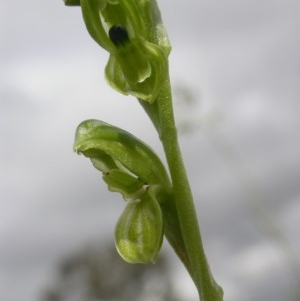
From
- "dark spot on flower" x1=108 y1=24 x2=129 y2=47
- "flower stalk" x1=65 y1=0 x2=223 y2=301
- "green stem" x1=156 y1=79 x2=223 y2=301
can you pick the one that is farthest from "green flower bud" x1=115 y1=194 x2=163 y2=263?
"dark spot on flower" x1=108 y1=24 x2=129 y2=47

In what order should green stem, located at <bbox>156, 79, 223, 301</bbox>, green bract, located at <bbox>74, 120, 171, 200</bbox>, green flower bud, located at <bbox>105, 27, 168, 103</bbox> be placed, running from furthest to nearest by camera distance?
green bract, located at <bbox>74, 120, 171, 200</bbox> → green flower bud, located at <bbox>105, 27, 168, 103</bbox> → green stem, located at <bbox>156, 79, 223, 301</bbox>

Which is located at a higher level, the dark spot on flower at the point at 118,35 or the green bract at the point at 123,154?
the dark spot on flower at the point at 118,35

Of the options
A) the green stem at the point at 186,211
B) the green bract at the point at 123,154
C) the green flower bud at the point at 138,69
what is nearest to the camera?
the green stem at the point at 186,211

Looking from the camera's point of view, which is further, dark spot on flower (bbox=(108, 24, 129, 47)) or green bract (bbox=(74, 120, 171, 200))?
green bract (bbox=(74, 120, 171, 200))

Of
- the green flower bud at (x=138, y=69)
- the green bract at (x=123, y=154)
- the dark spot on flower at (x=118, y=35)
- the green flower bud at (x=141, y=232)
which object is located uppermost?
the dark spot on flower at (x=118, y=35)

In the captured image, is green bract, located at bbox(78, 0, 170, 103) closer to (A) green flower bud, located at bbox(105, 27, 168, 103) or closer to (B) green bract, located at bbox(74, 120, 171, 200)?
(A) green flower bud, located at bbox(105, 27, 168, 103)

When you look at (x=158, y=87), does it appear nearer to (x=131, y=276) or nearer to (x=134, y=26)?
(x=134, y=26)

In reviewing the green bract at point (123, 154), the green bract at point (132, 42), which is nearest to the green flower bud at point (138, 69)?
the green bract at point (132, 42)

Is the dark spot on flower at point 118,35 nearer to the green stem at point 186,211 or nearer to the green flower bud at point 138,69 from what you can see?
the green flower bud at point 138,69
